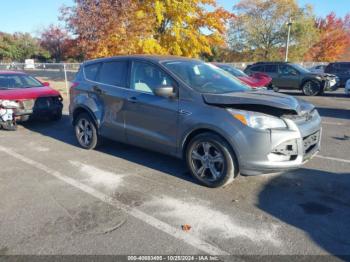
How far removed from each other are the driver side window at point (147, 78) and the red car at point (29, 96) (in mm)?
4024

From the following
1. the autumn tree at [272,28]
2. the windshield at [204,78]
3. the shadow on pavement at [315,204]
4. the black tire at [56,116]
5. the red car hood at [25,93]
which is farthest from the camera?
the autumn tree at [272,28]

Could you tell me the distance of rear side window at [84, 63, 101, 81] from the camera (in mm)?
6121

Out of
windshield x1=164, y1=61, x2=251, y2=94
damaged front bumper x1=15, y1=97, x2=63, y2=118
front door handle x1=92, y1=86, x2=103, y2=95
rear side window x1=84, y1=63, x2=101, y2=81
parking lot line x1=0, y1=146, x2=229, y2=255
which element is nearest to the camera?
parking lot line x1=0, y1=146, x2=229, y2=255

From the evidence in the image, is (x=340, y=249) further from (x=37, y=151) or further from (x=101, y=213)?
(x=37, y=151)

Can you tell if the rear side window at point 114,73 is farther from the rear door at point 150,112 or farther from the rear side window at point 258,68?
the rear side window at point 258,68

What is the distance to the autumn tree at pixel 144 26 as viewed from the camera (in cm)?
1620

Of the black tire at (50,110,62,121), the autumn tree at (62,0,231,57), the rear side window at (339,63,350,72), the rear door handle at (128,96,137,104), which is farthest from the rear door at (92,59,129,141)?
the rear side window at (339,63,350,72)

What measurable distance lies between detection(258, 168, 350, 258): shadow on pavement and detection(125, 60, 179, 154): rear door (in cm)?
154

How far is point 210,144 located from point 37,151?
3.68 m

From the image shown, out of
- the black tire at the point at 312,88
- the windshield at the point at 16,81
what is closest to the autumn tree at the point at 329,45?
the black tire at the point at 312,88

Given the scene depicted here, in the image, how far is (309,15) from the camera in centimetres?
4359

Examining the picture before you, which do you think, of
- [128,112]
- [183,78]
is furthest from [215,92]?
[128,112]

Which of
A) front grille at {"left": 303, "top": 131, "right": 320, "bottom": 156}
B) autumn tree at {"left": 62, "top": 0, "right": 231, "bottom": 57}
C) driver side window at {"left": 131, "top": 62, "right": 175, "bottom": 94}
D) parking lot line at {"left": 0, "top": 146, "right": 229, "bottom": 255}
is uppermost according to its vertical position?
autumn tree at {"left": 62, "top": 0, "right": 231, "bottom": 57}

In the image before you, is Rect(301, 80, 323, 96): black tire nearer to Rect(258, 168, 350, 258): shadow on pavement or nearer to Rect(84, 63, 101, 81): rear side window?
Rect(258, 168, 350, 258): shadow on pavement
